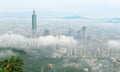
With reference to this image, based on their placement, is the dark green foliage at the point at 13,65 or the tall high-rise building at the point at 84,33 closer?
the dark green foliage at the point at 13,65

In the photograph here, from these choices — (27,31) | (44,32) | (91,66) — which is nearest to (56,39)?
(44,32)

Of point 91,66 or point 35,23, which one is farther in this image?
point 35,23

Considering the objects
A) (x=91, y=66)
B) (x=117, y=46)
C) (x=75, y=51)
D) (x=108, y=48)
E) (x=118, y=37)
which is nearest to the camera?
(x=91, y=66)

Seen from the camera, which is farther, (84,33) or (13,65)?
(84,33)

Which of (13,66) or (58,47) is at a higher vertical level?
(13,66)

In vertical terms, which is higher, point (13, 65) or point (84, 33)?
point (13, 65)

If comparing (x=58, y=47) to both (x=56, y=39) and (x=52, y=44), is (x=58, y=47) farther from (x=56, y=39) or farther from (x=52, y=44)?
(x=56, y=39)

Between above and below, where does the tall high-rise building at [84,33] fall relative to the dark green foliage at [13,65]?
below

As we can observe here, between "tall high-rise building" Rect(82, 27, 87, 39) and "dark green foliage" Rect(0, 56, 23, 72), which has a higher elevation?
"dark green foliage" Rect(0, 56, 23, 72)

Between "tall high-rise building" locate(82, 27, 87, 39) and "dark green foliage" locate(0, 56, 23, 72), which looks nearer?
"dark green foliage" locate(0, 56, 23, 72)

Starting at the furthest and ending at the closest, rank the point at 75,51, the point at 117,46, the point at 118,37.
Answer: the point at 118,37 → the point at 117,46 → the point at 75,51
